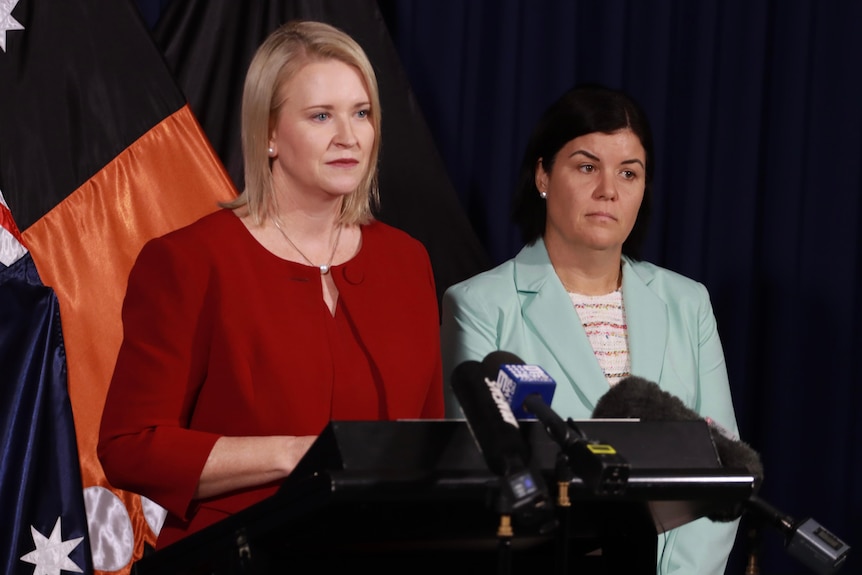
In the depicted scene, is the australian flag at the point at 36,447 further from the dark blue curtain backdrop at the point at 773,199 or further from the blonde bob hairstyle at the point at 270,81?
the dark blue curtain backdrop at the point at 773,199

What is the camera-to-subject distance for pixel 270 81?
1.84m

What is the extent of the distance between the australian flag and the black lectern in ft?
3.68

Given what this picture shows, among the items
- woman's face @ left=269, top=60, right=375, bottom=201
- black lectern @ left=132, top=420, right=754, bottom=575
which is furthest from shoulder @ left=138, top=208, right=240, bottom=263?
black lectern @ left=132, top=420, right=754, bottom=575

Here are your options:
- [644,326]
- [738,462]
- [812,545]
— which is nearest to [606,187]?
[644,326]

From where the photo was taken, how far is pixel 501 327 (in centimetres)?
257

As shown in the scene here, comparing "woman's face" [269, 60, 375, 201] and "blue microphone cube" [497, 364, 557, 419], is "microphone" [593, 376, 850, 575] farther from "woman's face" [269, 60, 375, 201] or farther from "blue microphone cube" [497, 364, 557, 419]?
"woman's face" [269, 60, 375, 201]

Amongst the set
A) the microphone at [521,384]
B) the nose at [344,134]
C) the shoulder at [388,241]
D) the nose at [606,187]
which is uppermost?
the nose at [344,134]

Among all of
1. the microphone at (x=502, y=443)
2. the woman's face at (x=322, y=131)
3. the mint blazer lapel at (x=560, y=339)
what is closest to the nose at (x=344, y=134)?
the woman's face at (x=322, y=131)

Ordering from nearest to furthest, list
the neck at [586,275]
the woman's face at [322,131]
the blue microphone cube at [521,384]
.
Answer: the blue microphone cube at [521,384]
the woman's face at [322,131]
the neck at [586,275]

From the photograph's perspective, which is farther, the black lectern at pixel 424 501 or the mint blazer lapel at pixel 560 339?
the mint blazer lapel at pixel 560 339

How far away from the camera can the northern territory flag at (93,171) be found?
8.43 ft

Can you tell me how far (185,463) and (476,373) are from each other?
0.57 meters

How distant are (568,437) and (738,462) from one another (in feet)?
1.12

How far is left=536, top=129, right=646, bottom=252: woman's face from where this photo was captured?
8.58 feet
